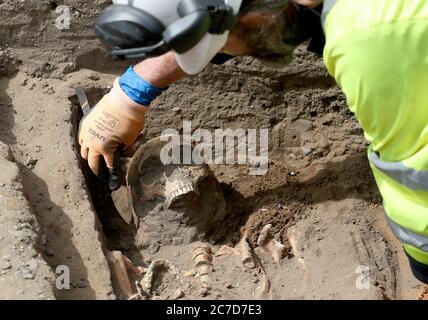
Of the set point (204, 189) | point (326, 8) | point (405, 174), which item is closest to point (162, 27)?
point (326, 8)

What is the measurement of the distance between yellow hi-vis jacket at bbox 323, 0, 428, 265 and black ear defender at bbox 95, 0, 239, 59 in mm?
318

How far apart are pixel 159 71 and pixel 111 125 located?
0.27 m

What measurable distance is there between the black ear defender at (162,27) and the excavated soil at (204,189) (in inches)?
29.4

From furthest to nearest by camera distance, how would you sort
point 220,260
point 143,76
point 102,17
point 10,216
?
point 220,260 → point 143,76 → point 10,216 → point 102,17

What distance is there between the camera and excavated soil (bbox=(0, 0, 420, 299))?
2.68 meters

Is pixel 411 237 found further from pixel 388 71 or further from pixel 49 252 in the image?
pixel 49 252

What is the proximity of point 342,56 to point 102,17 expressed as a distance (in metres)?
0.71

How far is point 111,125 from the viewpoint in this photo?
2.83m

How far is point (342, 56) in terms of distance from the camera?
6.86 ft

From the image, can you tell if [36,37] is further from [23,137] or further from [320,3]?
[320,3]

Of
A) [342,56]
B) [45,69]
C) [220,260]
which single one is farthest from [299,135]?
[342,56]

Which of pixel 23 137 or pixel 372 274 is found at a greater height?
pixel 23 137

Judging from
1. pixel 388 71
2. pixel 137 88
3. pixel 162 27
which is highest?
pixel 162 27

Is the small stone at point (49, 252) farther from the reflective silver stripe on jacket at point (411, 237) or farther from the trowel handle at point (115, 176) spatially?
the reflective silver stripe on jacket at point (411, 237)
